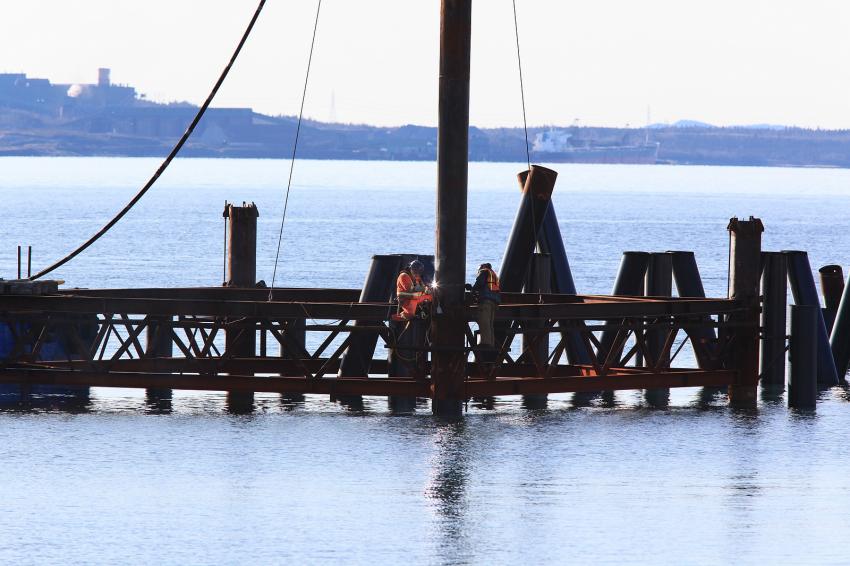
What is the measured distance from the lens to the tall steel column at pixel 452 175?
826 inches

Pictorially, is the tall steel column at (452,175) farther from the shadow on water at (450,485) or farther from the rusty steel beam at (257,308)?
the shadow on water at (450,485)

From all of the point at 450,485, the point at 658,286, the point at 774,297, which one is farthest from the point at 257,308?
the point at 774,297

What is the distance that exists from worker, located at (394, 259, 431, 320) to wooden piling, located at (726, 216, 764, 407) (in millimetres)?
5641

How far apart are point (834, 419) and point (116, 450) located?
11295 mm

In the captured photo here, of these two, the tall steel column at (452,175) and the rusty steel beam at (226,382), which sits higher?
the tall steel column at (452,175)

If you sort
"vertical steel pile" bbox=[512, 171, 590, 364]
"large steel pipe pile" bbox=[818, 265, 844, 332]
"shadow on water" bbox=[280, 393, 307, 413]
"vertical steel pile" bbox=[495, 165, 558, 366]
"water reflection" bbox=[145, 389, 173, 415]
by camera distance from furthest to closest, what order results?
"large steel pipe pile" bbox=[818, 265, 844, 332]
"vertical steel pile" bbox=[512, 171, 590, 364]
"vertical steel pile" bbox=[495, 165, 558, 366]
"shadow on water" bbox=[280, 393, 307, 413]
"water reflection" bbox=[145, 389, 173, 415]

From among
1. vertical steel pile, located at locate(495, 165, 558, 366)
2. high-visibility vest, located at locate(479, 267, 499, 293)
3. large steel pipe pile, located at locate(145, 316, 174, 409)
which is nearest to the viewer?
high-visibility vest, located at locate(479, 267, 499, 293)

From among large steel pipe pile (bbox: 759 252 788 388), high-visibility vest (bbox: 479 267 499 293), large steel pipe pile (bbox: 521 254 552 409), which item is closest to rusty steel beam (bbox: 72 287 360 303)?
large steel pipe pile (bbox: 521 254 552 409)

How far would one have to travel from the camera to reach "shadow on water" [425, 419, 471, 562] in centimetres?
1507

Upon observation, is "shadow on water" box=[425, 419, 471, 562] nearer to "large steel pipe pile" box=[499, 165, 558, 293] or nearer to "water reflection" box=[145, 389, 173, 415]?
"large steel pipe pile" box=[499, 165, 558, 293]

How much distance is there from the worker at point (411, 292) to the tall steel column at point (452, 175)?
0.32m

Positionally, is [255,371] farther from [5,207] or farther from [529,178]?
[5,207]

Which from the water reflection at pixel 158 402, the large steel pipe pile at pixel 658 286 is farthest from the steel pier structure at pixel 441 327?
the water reflection at pixel 158 402

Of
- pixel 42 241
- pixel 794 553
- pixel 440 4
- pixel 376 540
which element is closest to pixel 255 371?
pixel 440 4
